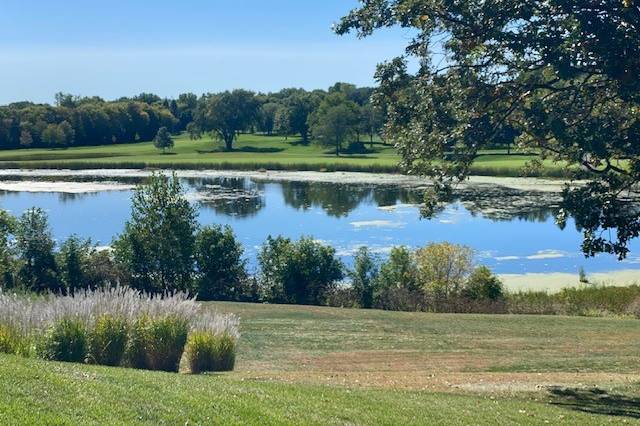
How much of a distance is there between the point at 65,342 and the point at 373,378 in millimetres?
5473

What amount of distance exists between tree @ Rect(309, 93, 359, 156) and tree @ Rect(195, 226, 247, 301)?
76.0 m

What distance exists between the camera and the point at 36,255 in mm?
32531

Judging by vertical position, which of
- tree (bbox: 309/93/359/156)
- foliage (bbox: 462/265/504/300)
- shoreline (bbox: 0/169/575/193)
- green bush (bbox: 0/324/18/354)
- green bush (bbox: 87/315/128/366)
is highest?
tree (bbox: 309/93/359/156)

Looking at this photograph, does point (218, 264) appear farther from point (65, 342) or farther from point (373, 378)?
point (65, 342)

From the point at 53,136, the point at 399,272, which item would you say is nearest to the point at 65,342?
the point at 399,272

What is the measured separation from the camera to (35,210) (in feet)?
111

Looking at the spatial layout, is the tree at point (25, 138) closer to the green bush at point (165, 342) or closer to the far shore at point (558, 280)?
the far shore at point (558, 280)

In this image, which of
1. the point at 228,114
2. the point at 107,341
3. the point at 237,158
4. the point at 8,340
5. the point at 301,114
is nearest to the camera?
the point at 8,340

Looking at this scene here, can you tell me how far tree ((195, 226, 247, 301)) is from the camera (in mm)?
32688

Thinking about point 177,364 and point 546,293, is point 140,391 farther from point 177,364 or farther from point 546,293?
point 546,293

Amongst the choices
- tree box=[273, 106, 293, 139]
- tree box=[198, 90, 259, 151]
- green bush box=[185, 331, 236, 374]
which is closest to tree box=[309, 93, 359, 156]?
tree box=[273, 106, 293, 139]

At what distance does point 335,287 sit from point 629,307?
37.2ft

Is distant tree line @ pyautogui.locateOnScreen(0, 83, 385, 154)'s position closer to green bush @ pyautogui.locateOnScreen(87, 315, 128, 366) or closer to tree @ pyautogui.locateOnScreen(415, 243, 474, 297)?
tree @ pyautogui.locateOnScreen(415, 243, 474, 297)

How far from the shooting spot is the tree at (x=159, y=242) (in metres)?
32.9
